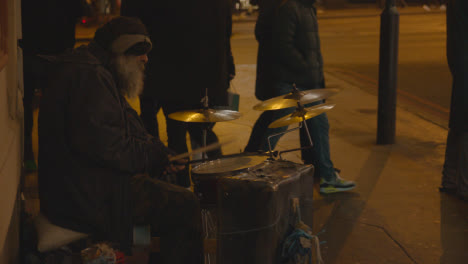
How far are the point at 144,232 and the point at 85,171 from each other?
0.44 meters

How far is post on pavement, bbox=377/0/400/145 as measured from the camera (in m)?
6.46

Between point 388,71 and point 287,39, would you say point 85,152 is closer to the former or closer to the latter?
point 287,39

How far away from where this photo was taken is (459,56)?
4.83 meters

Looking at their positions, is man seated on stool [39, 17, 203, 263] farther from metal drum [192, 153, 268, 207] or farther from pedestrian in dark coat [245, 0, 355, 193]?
pedestrian in dark coat [245, 0, 355, 193]

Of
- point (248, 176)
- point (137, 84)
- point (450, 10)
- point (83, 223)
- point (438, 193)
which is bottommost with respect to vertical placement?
point (438, 193)

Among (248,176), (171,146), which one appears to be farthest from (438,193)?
(248,176)

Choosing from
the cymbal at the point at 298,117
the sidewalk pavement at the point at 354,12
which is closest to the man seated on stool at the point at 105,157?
the cymbal at the point at 298,117

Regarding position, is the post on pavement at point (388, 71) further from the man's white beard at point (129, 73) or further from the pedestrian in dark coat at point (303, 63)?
the man's white beard at point (129, 73)

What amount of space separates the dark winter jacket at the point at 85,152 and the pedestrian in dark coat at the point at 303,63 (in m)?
2.20

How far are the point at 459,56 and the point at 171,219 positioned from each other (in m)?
2.73

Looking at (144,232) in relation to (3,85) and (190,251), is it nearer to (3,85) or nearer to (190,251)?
(190,251)

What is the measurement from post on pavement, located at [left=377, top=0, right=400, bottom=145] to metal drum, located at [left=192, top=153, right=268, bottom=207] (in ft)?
11.2

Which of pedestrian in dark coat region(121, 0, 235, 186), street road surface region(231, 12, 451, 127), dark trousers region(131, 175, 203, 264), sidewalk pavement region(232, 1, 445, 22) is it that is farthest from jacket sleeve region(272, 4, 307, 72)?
sidewalk pavement region(232, 1, 445, 22)

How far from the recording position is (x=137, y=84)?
3334 mm
